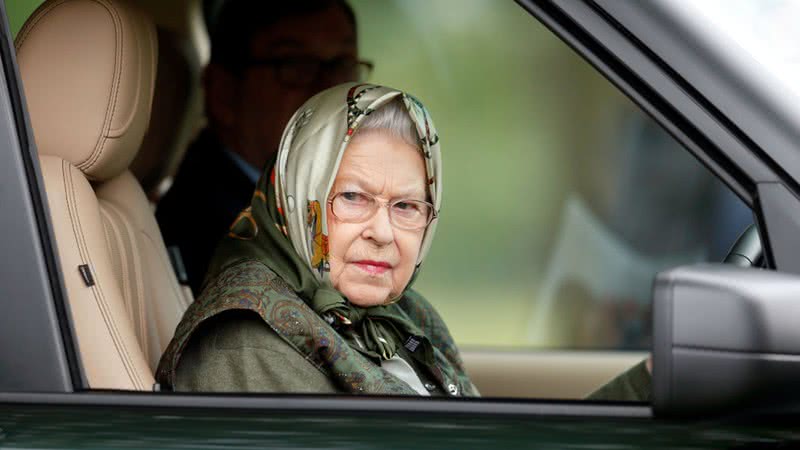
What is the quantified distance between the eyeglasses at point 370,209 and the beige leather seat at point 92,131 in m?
0.36

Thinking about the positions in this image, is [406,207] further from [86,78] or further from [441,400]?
[441,400]

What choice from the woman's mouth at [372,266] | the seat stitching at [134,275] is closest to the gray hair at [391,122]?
the woman's mouth at [372,266]

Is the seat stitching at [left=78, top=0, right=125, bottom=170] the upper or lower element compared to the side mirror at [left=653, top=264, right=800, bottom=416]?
upper

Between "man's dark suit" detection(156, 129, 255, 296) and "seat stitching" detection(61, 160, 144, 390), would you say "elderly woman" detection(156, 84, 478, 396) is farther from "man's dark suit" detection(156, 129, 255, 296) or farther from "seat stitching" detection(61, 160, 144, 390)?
"man's dark suit" detection(156, 129, 255, 296)

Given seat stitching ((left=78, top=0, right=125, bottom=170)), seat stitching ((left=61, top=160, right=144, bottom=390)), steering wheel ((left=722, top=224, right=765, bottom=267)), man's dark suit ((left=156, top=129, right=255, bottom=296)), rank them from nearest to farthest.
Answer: steering wheel ((left=722, top=224, right=765, bottom=267)), seat stitching ((left=61, top=160, right=144, bottom=390)), seat stitching ((left=78, top=0, right=125, bottom=170)), man's dark suit ((left=156, top=129, right=255, bottom=296))

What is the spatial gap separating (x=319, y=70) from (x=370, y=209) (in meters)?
1.39

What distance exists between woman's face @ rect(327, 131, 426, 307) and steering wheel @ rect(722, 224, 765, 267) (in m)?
0.57

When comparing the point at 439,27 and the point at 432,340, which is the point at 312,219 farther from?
the point at 439,27

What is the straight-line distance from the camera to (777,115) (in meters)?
1.42

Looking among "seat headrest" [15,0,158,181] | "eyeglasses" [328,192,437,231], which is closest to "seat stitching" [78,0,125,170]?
"seat headrest" [15,0,158,181]

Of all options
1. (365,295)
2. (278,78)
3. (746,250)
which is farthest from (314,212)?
(278,78)

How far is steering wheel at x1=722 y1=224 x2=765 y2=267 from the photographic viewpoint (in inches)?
67.4

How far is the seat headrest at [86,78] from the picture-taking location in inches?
76.4

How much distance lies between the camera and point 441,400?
Result: 1405 mm
